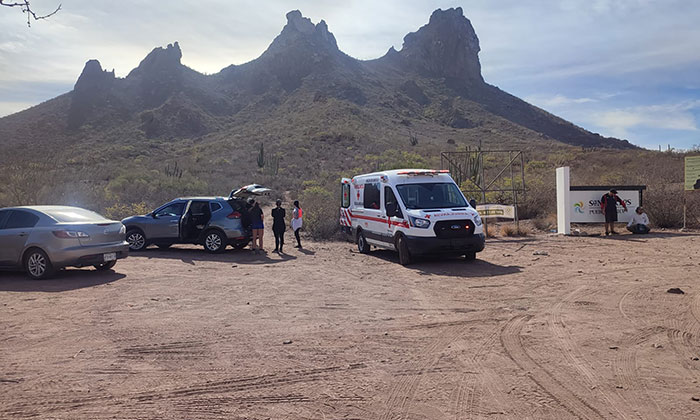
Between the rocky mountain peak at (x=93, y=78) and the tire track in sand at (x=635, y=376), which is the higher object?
the rocky mountain peak at (x=93, y=78)

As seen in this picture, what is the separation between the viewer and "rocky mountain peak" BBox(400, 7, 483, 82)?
110375 millimetres

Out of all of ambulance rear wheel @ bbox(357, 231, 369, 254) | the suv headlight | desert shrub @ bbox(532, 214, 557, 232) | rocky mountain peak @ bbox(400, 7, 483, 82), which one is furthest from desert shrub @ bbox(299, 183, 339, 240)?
rocky mountain peak @ bbox(400, 7, 483, 82)

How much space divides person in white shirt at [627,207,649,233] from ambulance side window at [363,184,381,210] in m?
9.92

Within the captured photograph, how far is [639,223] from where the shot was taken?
18141mm

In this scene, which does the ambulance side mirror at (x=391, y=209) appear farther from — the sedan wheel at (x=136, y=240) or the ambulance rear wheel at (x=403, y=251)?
the sedan wheel at (x=136, y=240)

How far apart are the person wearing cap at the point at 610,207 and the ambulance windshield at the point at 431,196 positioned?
7469mm

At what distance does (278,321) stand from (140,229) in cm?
985

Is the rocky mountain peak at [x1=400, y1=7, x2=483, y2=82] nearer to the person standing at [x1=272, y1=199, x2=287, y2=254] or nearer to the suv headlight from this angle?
the person standing at [x1=272, y1=199, x2=287, y2=254]

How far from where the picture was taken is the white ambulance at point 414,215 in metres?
12.0

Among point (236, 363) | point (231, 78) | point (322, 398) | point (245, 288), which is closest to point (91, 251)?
point (245, 288)

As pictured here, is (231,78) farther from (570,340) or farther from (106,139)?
(570,340)

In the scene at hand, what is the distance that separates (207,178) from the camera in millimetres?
36875

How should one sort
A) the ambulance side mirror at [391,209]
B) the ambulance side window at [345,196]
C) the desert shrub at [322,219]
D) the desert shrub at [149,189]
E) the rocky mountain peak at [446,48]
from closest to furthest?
the ambulance side mirror at [391,209]
the ambulance side window at [345,196]
the desert shrub at [322,219]
the desert shrub at [149,189]
the rocky mountain peak at [446,48]

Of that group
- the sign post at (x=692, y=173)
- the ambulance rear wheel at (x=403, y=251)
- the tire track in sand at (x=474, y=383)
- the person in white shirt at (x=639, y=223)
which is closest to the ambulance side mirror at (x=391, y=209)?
the ambulance rear wheel at (x=403, y=251)
